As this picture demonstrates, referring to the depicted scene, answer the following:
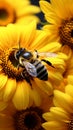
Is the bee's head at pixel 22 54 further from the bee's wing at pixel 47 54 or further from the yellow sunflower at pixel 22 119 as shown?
the yellow sunflower at pixel 22 119

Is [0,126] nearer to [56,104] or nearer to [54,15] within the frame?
[56,104]

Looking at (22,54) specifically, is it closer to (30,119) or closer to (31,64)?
(31,64)

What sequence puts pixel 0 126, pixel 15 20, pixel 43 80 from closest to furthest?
pixel 43 80, pixel 0 126, pixel 15 20

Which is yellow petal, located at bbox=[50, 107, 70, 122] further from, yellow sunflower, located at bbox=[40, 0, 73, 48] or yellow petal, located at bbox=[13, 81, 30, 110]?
yellow sunflower, located at bbox=[40, 0, 73, 48]

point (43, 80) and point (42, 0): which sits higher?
point (42, 0)

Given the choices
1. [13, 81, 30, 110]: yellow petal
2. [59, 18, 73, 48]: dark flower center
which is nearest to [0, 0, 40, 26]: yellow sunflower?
[59, 18, 73, 48]: dark flower center

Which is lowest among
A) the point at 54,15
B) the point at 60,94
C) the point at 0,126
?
the point at 0,126

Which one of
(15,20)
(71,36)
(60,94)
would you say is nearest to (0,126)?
(60,94)
